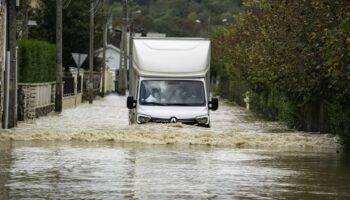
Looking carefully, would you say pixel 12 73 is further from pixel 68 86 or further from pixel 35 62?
pixel 68 86

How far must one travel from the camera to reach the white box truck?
88.2 feet

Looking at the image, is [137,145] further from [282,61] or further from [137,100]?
[282,61]

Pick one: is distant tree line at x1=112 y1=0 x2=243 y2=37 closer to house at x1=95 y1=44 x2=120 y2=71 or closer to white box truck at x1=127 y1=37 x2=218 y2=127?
house at x1=95 y1=44 x2=120 y2=71

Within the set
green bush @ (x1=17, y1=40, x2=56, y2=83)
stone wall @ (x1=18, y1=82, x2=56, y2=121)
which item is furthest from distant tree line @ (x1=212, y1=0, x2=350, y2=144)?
green bush @ (x1=17, y1=40, x2=56, y2=83)

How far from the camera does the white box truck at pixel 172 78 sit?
26.9m

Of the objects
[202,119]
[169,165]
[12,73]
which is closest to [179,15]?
[12,73]

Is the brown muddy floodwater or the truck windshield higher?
the truck windshield

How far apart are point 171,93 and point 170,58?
0.97m

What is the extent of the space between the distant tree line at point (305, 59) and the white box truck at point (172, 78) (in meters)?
2.51

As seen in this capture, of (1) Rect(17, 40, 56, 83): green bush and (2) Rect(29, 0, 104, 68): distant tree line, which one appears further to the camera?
(2) Rect(29, 0, 104, 68): distant tree line

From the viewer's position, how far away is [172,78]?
1066 inches

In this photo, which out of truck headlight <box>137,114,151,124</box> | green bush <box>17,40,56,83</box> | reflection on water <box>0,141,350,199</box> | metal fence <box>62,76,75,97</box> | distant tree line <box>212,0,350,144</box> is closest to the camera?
reflection on water <box>0,141,350,199</box>

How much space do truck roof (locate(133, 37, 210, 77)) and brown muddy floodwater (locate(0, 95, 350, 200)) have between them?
66.4 inches

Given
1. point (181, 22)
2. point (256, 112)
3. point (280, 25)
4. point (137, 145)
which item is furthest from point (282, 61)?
point (181, 22)
